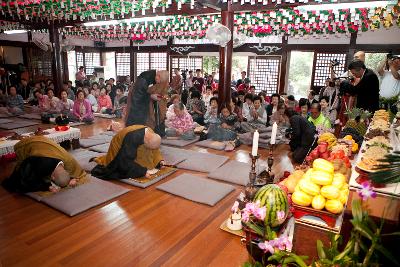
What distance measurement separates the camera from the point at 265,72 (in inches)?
517

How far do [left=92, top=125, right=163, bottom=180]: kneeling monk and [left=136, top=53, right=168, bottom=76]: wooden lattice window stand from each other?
39.8 feet

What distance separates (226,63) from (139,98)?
96.0 inches

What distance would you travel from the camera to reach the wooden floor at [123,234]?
270 cm

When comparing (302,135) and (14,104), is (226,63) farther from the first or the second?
(14,104)

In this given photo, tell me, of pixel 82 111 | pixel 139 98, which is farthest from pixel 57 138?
pixel 82 111

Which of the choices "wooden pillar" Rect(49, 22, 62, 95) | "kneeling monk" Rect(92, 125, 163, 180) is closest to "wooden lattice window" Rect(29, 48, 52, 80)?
"wooden pillar" Rect(49, 22, 62, 95)

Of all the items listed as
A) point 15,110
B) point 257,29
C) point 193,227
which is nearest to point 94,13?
point 15,110

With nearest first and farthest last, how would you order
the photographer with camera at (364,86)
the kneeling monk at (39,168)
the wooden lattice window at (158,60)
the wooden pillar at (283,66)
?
the kneeling monk at (39,168) → the photographer with camera at (364,86) → the wooden pillar at (283,66) → the wooden lattice window at (158,60)

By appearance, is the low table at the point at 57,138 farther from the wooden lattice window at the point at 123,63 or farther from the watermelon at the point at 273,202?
the wooden lattice window at the point at 123,63

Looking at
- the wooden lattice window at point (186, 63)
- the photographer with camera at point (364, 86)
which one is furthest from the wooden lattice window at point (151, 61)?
the photographer with camera at point (364, 86)

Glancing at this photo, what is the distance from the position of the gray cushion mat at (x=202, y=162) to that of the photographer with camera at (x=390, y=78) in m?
3.90

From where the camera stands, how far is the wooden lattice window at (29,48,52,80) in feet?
48.6

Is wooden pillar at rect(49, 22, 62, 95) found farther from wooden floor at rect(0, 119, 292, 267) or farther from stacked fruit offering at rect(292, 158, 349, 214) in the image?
stacked fruit offering at rect(292, 158, 349, 214)

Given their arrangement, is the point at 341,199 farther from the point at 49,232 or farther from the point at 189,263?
the point at 49,232
